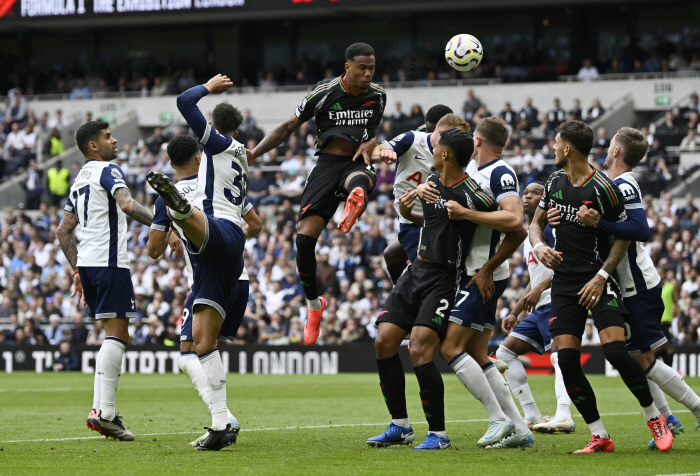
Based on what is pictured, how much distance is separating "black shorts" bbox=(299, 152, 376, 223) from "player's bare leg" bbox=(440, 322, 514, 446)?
6.50 feet

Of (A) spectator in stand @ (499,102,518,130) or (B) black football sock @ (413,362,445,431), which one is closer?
(B) black football sock @ (413,362,445,431)

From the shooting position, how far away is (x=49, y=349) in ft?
72.6

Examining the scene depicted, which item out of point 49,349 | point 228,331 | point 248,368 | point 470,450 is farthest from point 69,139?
point 470,450

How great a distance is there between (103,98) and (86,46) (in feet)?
13.2

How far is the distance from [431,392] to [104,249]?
3372 millimetres

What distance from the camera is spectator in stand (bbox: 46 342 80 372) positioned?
21859 millimetres

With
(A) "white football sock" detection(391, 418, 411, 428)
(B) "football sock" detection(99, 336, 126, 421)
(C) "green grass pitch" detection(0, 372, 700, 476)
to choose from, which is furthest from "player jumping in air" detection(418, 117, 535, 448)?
(B) "football sock" detection(99, 336, 126, 421)

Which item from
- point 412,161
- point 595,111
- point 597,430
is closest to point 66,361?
point 595,111

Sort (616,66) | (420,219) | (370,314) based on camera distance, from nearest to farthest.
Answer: (420,219) → (370,314) → (616,66)

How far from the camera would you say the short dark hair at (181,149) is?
8500 mm

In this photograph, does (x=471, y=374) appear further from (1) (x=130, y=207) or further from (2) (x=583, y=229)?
(1) (x=130, y=207)

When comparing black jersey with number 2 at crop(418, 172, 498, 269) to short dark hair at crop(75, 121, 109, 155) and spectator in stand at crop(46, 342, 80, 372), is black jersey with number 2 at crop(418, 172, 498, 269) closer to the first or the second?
short dark hair at crop(75, 121, 109, 155)

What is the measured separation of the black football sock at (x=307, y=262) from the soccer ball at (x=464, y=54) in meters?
2.33

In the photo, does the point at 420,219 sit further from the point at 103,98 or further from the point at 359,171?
the point at 103,98
